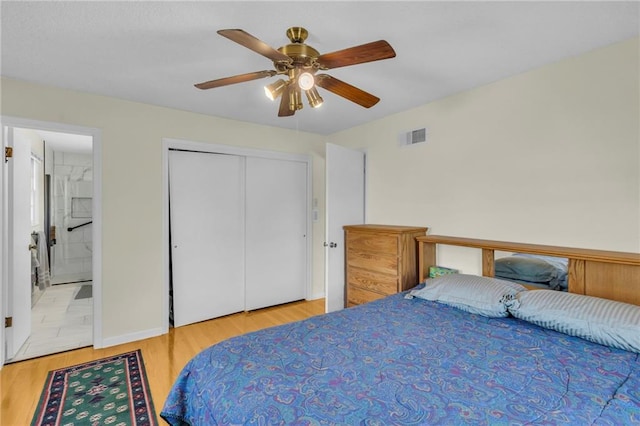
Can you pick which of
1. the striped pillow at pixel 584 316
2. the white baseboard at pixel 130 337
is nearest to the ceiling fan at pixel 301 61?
the striped pillow at pixel 584 316

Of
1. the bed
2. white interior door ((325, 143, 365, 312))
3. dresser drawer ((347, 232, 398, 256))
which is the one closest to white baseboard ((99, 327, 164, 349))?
white interior door ((325, 143, 365, 312))

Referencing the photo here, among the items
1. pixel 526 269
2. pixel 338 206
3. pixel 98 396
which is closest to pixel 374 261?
pixel 338 206

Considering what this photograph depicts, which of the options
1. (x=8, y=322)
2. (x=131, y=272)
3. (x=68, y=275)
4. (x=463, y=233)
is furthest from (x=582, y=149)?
(x=68, y=275)

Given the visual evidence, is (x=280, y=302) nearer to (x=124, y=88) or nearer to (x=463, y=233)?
(x=463, y=233)

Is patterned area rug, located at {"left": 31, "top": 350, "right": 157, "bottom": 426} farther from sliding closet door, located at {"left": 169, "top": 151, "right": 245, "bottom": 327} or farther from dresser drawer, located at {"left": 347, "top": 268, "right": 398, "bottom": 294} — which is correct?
dresser drawer, located at {"left": 347, "top": 268, "right": 398, "bottom": 294}

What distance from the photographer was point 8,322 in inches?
99.1

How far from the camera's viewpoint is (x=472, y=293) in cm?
202

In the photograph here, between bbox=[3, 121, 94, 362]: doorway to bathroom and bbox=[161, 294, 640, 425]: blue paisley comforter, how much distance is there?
2366 mm

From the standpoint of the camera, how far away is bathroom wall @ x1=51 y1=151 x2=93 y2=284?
5039mm

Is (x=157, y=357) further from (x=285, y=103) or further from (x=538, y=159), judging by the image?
(x=538, y=159)

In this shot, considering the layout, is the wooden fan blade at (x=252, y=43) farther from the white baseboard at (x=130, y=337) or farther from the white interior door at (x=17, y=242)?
the white baseboard at (x=130, y=337)

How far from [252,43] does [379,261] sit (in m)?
2.18

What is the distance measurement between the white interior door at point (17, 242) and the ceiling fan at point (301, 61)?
2029 mm

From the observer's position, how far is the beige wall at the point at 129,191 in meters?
2.72
